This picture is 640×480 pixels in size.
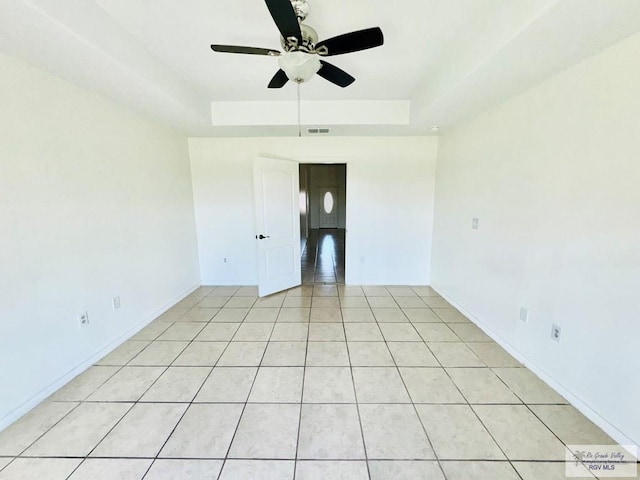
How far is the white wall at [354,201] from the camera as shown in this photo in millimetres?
3955

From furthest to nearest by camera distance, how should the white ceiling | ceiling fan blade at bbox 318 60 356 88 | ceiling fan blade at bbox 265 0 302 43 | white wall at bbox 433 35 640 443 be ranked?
ceiling fan blade at bbox 318 60 356 88, white wall at bbox 433 35 640 443, the white ceiling, ceiling fan blade at bbox 265 0 302 43

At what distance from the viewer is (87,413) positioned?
1781mm

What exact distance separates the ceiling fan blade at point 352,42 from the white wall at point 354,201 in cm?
234

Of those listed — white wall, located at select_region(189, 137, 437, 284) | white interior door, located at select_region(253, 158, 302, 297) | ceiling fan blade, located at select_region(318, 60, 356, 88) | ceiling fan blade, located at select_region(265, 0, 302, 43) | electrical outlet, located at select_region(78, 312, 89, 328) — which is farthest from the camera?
white wall, located at select_region(189, 137, 437, 284)

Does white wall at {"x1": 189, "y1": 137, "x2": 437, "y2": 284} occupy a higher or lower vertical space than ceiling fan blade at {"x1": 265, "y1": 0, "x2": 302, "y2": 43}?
lower

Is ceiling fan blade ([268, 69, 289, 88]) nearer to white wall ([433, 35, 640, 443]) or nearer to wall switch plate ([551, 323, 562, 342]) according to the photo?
white wall ([433, 35, 640, 443])

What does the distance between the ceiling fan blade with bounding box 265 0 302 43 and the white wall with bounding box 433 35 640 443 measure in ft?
6.01

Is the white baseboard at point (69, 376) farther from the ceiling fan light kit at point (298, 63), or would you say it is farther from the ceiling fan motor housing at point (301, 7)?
the ceiling fan motor housing at point (301, 7)

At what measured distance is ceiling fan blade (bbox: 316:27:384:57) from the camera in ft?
4.72

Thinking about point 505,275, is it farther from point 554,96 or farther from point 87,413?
point 87,413

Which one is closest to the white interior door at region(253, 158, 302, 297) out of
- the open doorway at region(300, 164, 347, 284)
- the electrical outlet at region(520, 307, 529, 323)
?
the electrical outlet at region(520, 307, 529, 323)

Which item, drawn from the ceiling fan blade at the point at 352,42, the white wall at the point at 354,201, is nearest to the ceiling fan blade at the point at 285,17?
the ceiling fan blade at the point at 352,42

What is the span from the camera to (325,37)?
6.39 ft

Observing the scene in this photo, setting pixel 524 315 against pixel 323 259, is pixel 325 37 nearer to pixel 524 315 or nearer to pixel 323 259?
pixel 524 315
